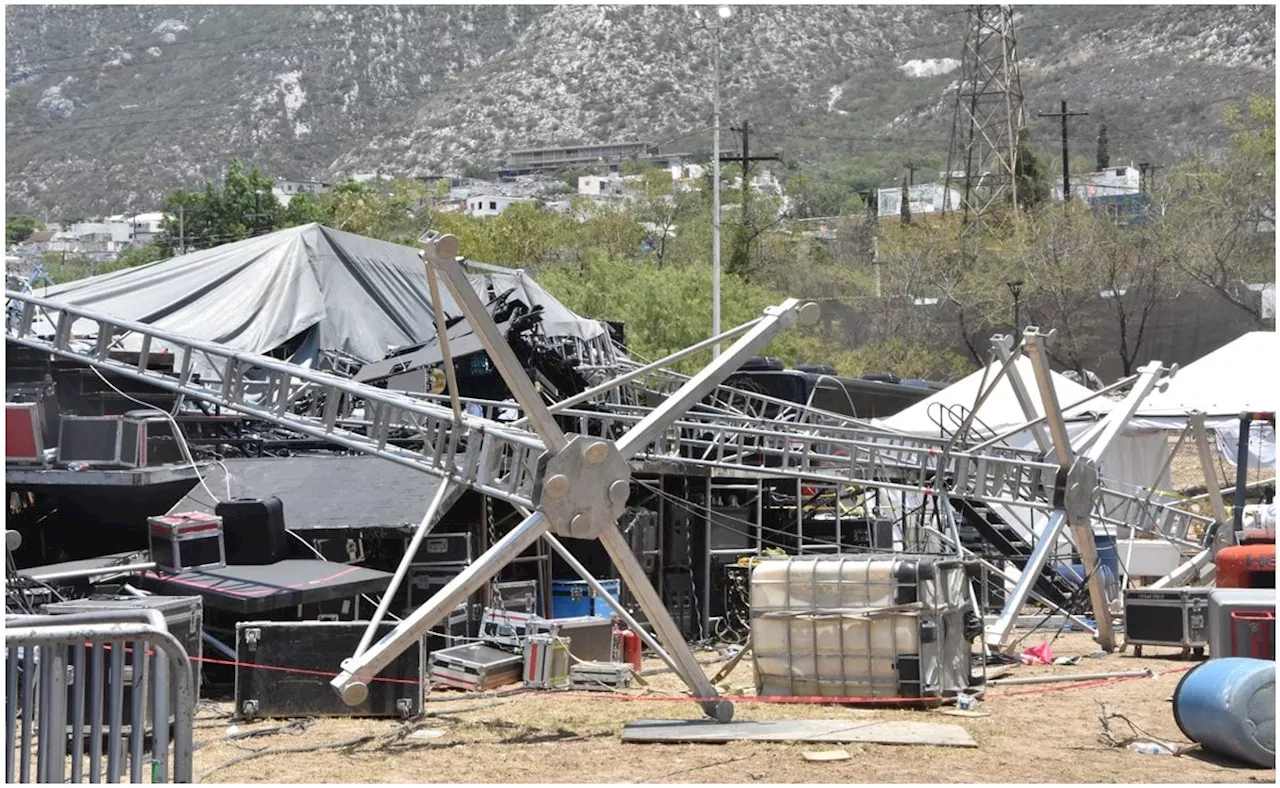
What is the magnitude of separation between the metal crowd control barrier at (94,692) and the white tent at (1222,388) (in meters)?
20.6

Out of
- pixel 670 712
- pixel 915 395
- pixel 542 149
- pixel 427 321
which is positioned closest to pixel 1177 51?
pixel 542 149

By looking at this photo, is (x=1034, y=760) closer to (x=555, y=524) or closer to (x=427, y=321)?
(x=555, y=524)

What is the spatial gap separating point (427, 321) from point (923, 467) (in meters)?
9.89

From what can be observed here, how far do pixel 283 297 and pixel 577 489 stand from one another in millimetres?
12287

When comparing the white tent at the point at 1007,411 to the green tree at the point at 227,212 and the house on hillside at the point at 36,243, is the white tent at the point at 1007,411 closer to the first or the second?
the green tree at the point at 227,212

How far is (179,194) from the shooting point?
320 feet

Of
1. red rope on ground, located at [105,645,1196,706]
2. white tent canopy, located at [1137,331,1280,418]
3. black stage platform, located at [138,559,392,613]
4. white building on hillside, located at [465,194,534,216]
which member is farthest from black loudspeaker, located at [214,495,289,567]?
white building on hillside, located at [465,194,534,216]

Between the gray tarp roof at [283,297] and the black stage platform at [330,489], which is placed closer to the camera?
the black stage platform at [330,489]

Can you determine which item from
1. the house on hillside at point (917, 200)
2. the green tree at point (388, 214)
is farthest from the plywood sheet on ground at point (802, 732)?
the house on hillside at point (917, 200)

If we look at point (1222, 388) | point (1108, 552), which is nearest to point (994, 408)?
point (1222, 388)

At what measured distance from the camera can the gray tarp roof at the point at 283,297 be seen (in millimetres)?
22609

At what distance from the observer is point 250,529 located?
15125 millimetres

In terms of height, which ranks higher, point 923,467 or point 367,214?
point 367,214

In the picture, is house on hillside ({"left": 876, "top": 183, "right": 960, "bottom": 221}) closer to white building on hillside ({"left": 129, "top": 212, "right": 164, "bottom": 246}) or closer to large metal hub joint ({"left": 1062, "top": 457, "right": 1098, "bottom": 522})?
white building on hillside ({"left": 129, "top": 212, "right": 164, "bottom": 246})
